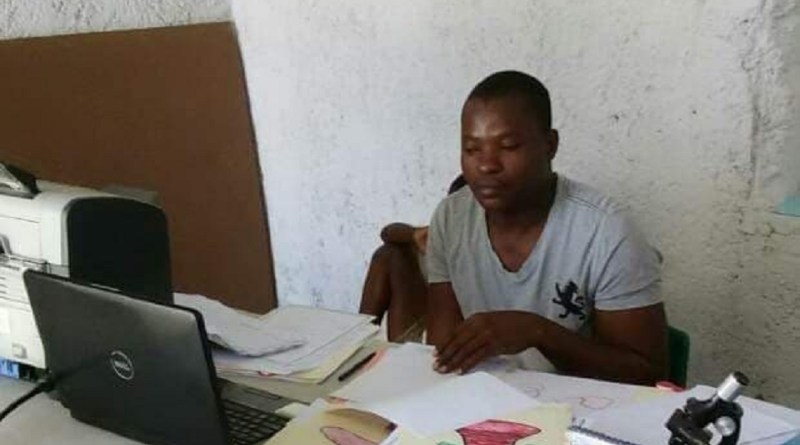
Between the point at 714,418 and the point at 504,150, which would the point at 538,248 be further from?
the point at 714,418

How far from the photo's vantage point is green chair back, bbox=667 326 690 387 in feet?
6.08

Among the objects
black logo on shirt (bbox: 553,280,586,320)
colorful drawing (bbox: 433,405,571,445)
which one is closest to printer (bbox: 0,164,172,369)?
colorful drawing (bbox: 433,405,571,445)

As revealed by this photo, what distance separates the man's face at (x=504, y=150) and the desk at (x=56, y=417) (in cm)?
37

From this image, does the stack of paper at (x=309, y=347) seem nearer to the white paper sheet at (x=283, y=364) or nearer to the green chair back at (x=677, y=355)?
the white paper sheet at (x=283, y=364)

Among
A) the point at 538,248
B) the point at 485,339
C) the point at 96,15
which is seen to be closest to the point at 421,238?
the point at 538,248

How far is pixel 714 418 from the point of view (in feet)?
3.55

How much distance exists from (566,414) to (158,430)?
534 millimetres

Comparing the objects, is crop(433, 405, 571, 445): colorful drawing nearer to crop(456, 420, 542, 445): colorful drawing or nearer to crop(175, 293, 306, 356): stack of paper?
crop(456, 420, 542, 445): colorful drawing

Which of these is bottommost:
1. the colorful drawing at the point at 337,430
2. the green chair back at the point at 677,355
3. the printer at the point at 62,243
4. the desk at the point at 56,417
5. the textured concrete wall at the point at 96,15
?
the green chair back at the point at 677,355

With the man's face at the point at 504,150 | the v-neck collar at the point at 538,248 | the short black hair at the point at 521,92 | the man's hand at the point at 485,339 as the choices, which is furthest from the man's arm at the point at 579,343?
the short black hair at the point at 521,92

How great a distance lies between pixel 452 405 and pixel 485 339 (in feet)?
0.61

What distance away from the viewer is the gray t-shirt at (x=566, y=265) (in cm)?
181

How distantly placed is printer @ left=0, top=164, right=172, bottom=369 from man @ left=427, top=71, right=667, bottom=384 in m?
0.52

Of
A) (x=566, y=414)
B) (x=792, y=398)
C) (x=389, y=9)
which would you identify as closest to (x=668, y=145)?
(x=792, y=398)
